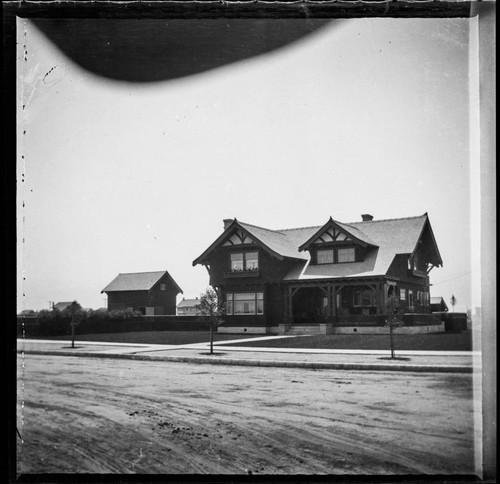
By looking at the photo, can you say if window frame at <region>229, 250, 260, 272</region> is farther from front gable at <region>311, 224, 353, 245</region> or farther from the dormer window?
front gable at <region>311, 224, 353, 245</region>

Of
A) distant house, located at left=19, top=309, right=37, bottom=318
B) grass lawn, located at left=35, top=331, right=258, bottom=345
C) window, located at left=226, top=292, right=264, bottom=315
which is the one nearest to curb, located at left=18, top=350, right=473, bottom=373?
grass lawn, located at left=35, top=331, right=258, bottom=345

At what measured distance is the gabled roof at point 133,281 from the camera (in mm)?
6246

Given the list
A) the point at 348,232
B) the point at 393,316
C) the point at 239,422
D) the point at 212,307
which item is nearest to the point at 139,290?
the point at 212,307

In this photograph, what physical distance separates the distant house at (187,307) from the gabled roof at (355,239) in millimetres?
497

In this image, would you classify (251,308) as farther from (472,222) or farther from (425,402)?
(472,222)

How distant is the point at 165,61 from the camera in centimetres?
575

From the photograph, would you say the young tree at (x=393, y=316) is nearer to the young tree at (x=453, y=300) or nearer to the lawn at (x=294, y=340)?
the lawn at (x=294, y=340)

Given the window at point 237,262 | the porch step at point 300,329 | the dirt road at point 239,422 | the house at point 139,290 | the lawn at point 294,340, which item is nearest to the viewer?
the dirt road at point 239,422

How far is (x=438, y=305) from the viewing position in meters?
5.83

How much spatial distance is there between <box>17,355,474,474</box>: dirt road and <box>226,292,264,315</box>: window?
89 centimetres

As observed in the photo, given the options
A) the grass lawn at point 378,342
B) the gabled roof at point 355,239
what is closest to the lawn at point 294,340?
the grass lawn at point 378,342

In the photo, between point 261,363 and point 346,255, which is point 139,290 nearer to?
point 261,363

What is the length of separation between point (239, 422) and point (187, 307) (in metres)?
1.55

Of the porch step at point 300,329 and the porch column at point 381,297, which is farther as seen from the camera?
the porch step at point 300,329
